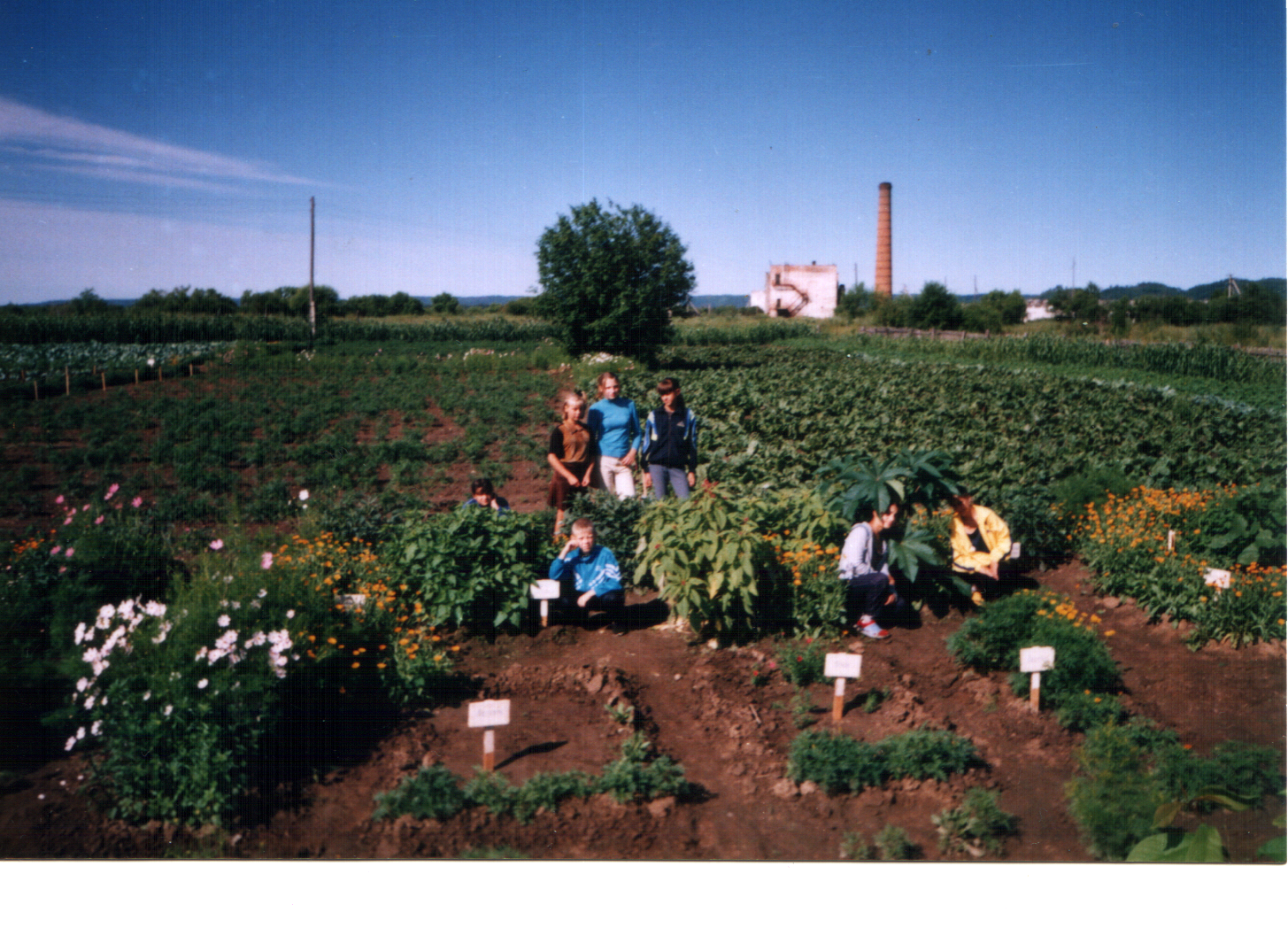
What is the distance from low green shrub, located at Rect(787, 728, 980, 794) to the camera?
3701 mm

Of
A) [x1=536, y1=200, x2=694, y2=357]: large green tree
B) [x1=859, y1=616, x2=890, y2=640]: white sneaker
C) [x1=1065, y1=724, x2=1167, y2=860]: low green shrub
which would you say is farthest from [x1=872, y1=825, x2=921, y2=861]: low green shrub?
[x1=536, y1=200, x2=694, y2=357]: large green tree

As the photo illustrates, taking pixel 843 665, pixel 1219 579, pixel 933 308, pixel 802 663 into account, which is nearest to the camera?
pixel 843 665

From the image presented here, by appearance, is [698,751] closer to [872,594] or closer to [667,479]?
[872,594]

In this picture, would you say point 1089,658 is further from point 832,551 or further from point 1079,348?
point 1079,348

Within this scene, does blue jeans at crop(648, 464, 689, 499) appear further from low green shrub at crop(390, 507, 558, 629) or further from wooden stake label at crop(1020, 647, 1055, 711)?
wooden stake label at crop(1020, 647, 1055, 711)

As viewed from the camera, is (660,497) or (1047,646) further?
(660,497)

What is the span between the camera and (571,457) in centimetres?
699

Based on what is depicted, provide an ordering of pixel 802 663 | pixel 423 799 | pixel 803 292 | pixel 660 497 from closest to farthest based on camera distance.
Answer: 1. pixel 423 799
2. pixel 802 663
3. pixel 660 497
4. pixel 803 292

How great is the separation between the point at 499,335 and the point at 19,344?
19.6 m

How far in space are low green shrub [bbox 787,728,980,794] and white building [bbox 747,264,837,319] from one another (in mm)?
60165

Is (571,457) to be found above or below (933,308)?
below

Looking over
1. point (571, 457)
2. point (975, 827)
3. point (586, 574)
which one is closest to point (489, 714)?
point (586, 574)

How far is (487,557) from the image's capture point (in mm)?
5328

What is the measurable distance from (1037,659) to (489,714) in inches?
106
